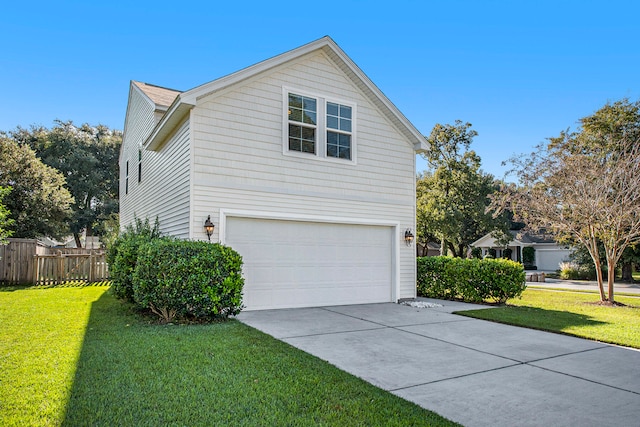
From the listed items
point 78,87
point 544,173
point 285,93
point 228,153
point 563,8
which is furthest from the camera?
point 78,87

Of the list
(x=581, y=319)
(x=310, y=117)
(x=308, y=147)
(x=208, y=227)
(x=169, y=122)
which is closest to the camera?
(x=208, y=227)

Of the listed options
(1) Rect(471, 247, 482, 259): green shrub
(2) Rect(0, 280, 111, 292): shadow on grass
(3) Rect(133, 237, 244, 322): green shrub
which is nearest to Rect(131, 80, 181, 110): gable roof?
(3) Rect(133, 237, 244, 322): green shrub

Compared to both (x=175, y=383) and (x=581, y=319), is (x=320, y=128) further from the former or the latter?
(x=175, y=383)

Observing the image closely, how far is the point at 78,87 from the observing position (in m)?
18.2

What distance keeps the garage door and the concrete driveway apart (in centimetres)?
104

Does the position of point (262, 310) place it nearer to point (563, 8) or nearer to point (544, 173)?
point (544, 173)

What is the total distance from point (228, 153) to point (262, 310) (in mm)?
3421

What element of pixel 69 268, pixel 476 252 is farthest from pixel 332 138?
pixel 476 252

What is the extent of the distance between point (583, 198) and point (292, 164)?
27.4 ft

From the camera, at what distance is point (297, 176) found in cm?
950

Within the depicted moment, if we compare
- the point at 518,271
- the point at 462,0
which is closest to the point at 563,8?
the point at 462,0

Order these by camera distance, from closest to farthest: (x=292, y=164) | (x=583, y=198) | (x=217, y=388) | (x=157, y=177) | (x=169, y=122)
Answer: (x=217, y=388), (x=169, y=122), (x=292, y=164), (x=157, y=177), (x=583, y=198)

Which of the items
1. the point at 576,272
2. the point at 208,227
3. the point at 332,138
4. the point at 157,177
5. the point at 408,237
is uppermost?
the point at 332,138

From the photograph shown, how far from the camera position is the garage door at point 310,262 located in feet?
29.3
